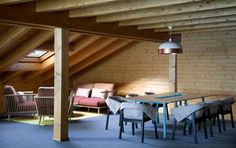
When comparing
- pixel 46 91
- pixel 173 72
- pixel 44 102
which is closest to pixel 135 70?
pixel 173 72

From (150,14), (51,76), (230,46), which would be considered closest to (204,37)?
(230,46)

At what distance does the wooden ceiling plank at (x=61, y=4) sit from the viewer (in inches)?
181

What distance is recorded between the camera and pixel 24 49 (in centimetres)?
717

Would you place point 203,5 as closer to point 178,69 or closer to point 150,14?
point 150,14

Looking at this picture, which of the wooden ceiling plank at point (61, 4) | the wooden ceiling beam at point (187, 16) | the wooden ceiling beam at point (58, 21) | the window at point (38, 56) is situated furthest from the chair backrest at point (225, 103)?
the window at point (38, 56)

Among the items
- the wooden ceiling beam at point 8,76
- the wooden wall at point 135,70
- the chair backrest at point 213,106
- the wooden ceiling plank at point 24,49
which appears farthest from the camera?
the wooden wall at point 135,70

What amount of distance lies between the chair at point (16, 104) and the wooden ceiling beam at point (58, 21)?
8.70 ft

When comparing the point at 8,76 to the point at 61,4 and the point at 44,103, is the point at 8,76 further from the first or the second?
the point at 61,4

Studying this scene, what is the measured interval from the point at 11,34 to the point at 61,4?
205 cm

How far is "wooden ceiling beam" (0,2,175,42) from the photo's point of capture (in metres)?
4.86

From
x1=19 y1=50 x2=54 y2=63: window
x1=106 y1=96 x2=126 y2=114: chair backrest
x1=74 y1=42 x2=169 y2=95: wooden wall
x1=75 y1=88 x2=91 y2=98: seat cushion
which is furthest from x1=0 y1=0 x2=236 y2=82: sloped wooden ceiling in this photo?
x1=106 y1=96 x2=126 y2=114: chair backrest

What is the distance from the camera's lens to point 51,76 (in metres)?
9.68

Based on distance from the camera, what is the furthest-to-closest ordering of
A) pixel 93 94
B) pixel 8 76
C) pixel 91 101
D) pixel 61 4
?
pixel 93 94 → pixel 91 101 → pixel 8 76 → pixel 61 4

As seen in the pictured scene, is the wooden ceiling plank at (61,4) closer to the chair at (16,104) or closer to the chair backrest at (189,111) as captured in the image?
the chair backrest at (189,111)
